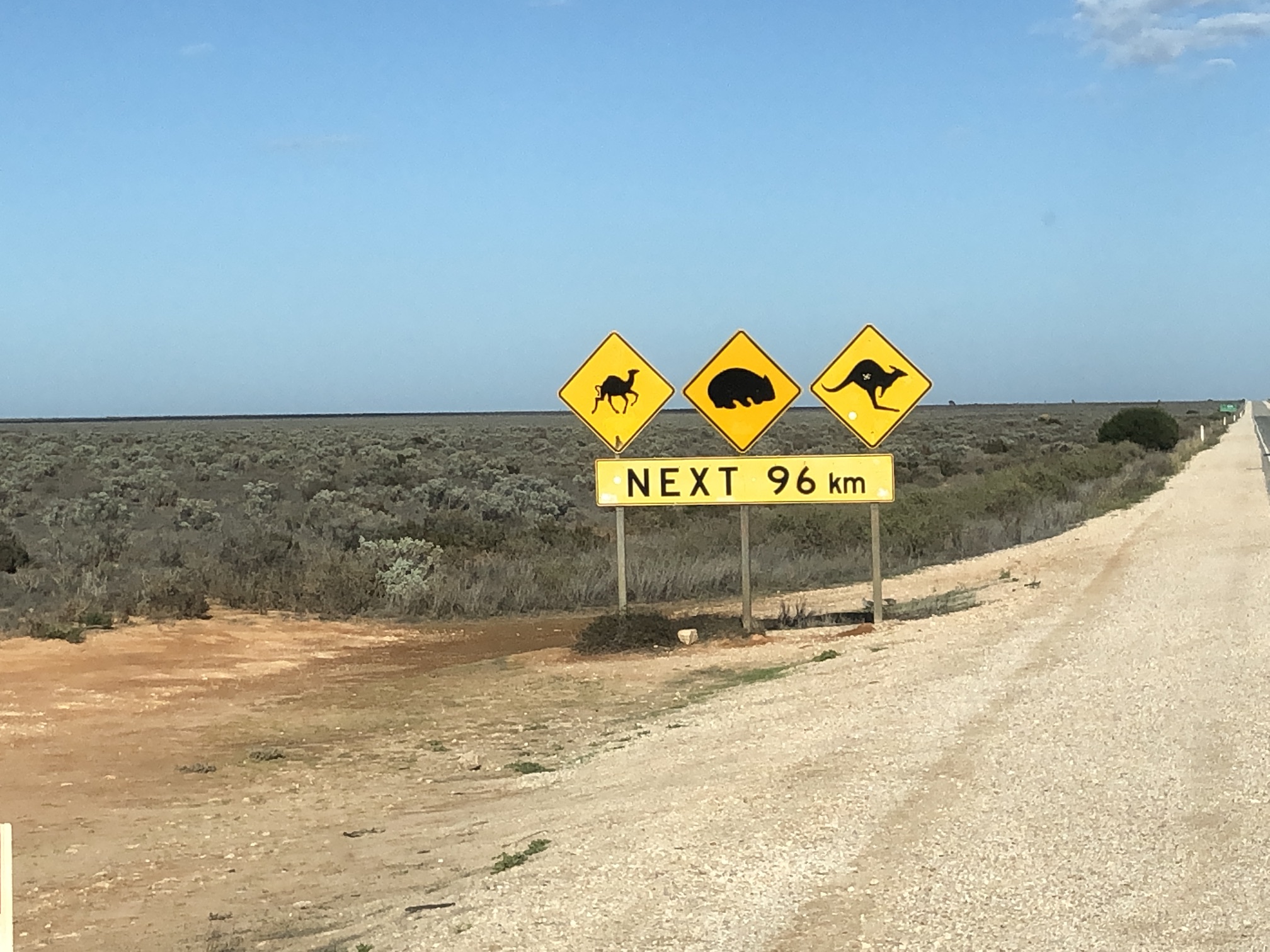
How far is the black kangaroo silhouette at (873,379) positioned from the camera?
15523 millimetres

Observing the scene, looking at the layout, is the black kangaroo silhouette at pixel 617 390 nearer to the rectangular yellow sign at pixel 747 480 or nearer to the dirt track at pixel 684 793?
the rectangular yellow sign at pixel 747 480

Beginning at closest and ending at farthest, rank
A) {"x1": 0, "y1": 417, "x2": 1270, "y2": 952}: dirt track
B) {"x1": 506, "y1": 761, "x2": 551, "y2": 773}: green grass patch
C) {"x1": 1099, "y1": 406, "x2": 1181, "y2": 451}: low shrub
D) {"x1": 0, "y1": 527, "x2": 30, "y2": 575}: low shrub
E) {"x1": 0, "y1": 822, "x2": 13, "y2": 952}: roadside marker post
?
{"x1": 0, "y1": 822, "x2": 13, "y2": 952}: roadside marker post
{"x1": 0, "y1": 417, "x2": 1270, "y2": 952}: dirt track
{"x1": 506, "y1": 761, "x2": 551, "y2": 773}: green grass patch
{"x1": 0, "y1": 527, "x2": 30, "y2": 575}: low shrub
{"x1": 1099, "y1": 406, "x2": 1181, "y2": 451}: low shrub

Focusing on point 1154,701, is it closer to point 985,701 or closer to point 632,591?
point 985,701

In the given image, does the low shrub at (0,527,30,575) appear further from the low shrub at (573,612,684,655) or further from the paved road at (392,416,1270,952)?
the paved road at (392,416,1270,952)

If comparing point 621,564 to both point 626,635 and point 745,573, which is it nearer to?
point 626,635

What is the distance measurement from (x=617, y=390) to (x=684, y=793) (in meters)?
8.34

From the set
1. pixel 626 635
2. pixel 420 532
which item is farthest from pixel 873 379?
pixel 420 532

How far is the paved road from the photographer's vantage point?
18.5ft

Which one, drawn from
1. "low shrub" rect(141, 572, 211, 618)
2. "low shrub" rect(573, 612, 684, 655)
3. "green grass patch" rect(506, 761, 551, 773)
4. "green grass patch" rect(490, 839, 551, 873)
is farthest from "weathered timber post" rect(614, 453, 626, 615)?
"green grass patch" rect(490, 839, 551, 873)

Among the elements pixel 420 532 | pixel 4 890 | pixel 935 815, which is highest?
pixel 4 890

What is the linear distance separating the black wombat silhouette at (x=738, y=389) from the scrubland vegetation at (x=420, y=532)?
5918 mm

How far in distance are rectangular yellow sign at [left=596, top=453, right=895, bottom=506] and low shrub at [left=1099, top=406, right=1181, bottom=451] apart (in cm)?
5037

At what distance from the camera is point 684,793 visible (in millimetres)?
8117

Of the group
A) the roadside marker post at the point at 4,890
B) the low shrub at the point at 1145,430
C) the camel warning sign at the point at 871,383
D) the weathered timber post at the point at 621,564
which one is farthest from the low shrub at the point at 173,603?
the low shrub at the point at 1145,430
